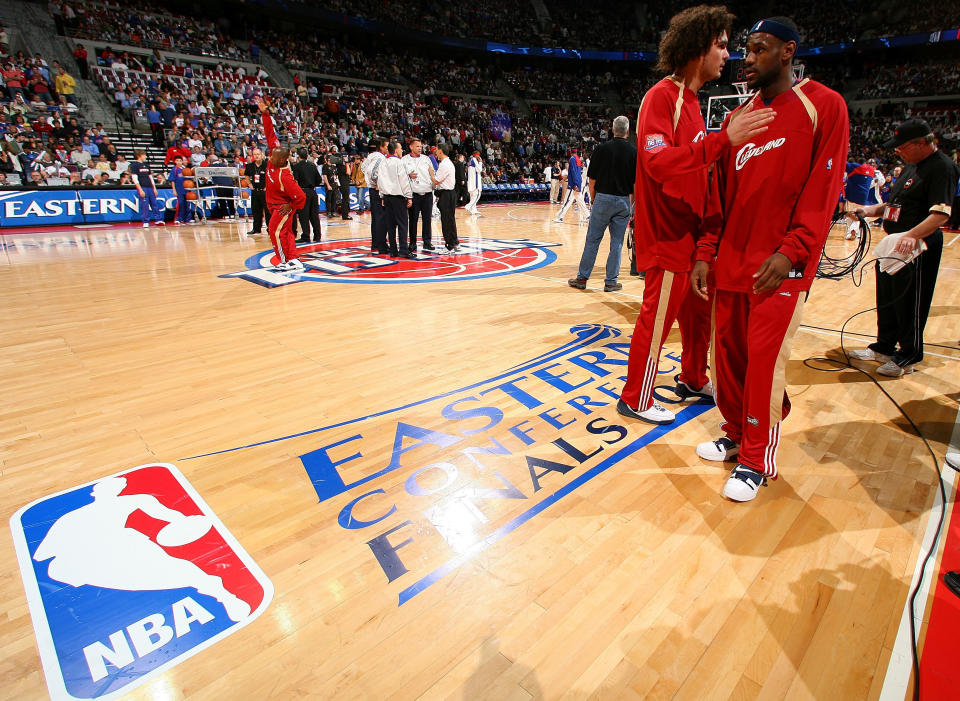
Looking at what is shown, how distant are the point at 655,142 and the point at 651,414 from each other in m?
1.32

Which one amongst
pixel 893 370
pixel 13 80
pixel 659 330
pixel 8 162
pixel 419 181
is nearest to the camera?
pixel 659 330

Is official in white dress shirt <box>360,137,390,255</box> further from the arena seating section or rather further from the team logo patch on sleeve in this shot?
the arena seating section

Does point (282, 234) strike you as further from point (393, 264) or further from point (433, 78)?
point (433, 78)

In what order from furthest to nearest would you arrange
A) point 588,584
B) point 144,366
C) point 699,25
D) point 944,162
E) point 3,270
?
point 3,270 < point 144,366 < point 944,162 < point 699,25 < point 588,584

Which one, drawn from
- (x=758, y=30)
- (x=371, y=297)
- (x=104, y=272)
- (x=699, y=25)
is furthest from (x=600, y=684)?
(x=104, y=272)

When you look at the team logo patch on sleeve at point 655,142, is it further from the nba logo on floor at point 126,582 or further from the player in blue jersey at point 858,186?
the player in blue jersey at point 858,186

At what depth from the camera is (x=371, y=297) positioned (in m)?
5.11

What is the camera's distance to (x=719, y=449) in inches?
91.4

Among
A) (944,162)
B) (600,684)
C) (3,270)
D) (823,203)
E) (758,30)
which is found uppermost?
(758,30)

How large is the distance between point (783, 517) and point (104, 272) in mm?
7269

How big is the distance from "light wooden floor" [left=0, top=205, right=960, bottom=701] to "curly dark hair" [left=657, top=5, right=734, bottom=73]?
1698 millimetres

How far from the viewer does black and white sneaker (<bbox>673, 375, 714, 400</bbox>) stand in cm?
296

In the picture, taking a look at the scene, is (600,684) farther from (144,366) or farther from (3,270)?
(3,270)

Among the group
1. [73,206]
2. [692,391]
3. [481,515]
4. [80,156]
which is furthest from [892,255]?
[80,156]
